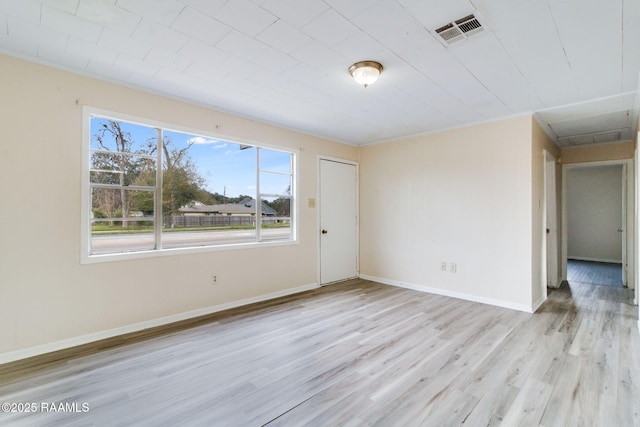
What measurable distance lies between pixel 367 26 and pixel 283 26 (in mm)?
590

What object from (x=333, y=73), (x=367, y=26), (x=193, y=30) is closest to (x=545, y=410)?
(x=367, y=26)

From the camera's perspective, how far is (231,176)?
4.08 metres

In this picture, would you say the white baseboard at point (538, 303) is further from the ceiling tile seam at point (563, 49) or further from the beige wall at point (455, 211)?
the ceiling tile seam at point (563, 49)

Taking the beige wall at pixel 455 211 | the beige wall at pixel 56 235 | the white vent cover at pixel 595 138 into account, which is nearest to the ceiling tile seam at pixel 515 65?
the beige wall at pixel 455 211

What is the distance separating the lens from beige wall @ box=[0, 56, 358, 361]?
8.25ft

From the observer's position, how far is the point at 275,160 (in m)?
4.57

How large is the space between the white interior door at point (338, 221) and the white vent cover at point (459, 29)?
3.10 metres

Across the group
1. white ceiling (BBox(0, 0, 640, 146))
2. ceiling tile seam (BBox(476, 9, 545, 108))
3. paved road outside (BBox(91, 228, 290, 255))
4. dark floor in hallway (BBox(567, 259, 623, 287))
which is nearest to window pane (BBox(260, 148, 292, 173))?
white ceiling (BBox(0, 0, 640, 146))

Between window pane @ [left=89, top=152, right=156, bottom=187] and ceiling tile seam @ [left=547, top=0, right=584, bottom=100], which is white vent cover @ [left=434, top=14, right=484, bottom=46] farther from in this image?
window pane @ [left=89, top=152, right=156, bottom=187]

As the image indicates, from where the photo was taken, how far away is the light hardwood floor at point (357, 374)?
188 cm

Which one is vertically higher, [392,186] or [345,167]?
[345,167]

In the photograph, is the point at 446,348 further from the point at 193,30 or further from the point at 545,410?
the point at 193,30

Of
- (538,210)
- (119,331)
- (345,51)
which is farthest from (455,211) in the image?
(119,331)

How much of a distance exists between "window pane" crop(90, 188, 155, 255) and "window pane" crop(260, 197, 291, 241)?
152 centimetres
